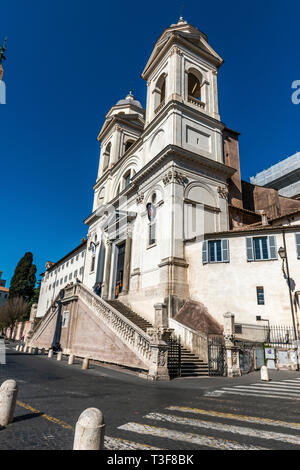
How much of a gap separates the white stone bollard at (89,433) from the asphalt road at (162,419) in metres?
0.96

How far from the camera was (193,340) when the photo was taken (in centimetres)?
1538

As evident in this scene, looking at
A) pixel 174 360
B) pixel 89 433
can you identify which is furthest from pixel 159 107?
pixel 89 433

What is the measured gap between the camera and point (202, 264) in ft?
66.9

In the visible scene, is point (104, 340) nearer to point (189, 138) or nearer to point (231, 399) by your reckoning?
point (231, 399)

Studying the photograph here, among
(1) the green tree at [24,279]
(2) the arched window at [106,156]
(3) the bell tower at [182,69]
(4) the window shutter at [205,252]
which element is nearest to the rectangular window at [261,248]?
(4) the window shutter at [205,252]

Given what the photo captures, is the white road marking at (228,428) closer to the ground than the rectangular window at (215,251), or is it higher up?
closer to the ground

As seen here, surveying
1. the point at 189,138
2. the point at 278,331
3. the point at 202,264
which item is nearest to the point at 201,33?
the point at 189,138

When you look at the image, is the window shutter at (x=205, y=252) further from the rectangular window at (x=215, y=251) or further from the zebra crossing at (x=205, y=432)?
the zebra crossing at (x=205, y=432)

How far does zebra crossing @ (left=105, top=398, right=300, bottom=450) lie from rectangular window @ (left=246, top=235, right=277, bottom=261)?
14.6 meters

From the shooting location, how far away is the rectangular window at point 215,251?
65.0 feet

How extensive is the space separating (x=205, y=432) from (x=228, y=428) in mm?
470

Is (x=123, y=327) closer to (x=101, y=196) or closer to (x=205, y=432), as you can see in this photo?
(x=205, y=432)

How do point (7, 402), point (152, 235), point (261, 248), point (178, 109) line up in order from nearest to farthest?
point (7, 402)
point (261, 248)
point (152, 235)
point (178, 109)

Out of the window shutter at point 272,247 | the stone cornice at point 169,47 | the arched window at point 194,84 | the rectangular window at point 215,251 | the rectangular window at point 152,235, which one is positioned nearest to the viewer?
the window shutter at point 272,247
